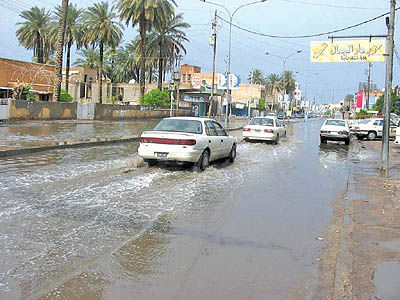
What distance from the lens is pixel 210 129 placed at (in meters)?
13.1

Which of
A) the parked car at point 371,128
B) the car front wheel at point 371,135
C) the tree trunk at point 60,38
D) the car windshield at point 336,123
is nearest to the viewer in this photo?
the car windshield at point 336,123

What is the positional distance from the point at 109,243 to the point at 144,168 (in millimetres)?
6458

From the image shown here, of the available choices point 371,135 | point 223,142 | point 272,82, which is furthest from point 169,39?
point 272,82

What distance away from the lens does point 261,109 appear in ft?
348

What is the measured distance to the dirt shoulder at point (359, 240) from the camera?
4641 millimetres

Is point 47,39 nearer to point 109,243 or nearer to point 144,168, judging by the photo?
point 144,168

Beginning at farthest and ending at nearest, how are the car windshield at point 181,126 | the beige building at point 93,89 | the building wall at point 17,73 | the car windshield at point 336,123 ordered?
the beige building at point 93,89
the building wall at point 17,73
the car windshield at point 336,123
the car windshield at point 181,126

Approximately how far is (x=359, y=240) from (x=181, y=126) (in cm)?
698

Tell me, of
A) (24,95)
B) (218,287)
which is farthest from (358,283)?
(24,95)

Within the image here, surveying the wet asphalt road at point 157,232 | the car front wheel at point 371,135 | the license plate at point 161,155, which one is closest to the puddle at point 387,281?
the wet asphalt road at point 157,232

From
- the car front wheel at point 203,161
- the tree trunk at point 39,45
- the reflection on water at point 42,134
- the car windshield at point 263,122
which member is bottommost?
the car front wheel at point 203,161

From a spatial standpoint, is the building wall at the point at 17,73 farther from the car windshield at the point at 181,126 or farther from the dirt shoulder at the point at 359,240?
the dirt shoulder at the point at 359,240

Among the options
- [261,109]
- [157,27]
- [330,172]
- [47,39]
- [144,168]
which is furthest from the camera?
[261,109]

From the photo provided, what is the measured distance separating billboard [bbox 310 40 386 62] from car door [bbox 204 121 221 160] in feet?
35.1
